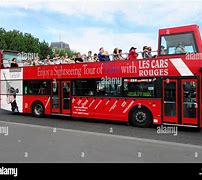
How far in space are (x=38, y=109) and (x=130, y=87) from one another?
19.6 ft

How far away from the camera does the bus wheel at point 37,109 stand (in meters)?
15.9

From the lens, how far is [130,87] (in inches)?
504

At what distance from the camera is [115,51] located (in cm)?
1360

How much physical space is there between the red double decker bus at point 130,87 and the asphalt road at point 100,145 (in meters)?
1.07

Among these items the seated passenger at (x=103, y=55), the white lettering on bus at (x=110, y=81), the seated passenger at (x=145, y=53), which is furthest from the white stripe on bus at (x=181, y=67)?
the seated passenger at (x=103, y=55)

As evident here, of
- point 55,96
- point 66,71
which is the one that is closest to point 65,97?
point 55,96

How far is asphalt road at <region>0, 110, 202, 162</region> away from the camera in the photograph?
275 inches

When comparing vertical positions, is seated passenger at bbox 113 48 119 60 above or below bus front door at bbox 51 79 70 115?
above

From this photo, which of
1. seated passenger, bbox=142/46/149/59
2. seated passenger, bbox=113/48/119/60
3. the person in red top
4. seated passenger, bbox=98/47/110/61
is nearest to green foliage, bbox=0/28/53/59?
seated passenger, bbox=98/47/110/61

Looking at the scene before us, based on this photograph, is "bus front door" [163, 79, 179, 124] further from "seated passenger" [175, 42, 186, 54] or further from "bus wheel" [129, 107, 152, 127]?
"seated passenger" [175, 42, 186, 54]

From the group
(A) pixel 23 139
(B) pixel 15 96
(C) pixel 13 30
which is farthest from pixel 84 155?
(C) pixel 13 30

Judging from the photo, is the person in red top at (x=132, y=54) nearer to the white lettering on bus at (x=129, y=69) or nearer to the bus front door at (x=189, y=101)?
the white lettering on bus at (x=129, y=69)

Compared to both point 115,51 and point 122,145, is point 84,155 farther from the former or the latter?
point 115,51

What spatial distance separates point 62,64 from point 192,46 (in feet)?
22.0
